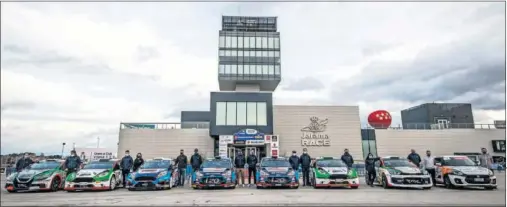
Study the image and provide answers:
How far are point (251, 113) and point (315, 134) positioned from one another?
7.62 meters

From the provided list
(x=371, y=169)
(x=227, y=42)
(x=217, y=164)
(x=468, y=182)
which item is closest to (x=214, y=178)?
(x=217, y=164)

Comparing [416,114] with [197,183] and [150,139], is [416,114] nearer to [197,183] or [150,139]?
[150,139]

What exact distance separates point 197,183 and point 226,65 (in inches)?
1565

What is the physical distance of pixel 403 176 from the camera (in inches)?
500

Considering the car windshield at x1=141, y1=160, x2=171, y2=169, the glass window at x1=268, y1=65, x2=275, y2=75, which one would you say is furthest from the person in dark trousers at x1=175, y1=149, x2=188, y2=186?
the glass window at x1=268, y1=65, x2=275, y2=75

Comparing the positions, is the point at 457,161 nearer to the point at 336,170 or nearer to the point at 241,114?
the point at 336,170

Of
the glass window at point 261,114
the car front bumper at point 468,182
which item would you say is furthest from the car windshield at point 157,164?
the glass window at point 261,114

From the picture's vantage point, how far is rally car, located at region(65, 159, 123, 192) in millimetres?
12523

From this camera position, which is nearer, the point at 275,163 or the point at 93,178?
the point at 93,178

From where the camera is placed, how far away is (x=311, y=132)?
116 feet

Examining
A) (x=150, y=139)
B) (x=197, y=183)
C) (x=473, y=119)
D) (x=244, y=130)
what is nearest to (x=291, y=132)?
(x=244, y=130)

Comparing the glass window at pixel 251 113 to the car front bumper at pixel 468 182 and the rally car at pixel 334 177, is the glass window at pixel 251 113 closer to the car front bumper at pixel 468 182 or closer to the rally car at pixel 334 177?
the rally car at pixel 334 177

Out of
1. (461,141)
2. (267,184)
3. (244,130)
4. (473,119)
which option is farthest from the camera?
(473,119)

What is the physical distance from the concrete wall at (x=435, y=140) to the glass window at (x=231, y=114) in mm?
17230
